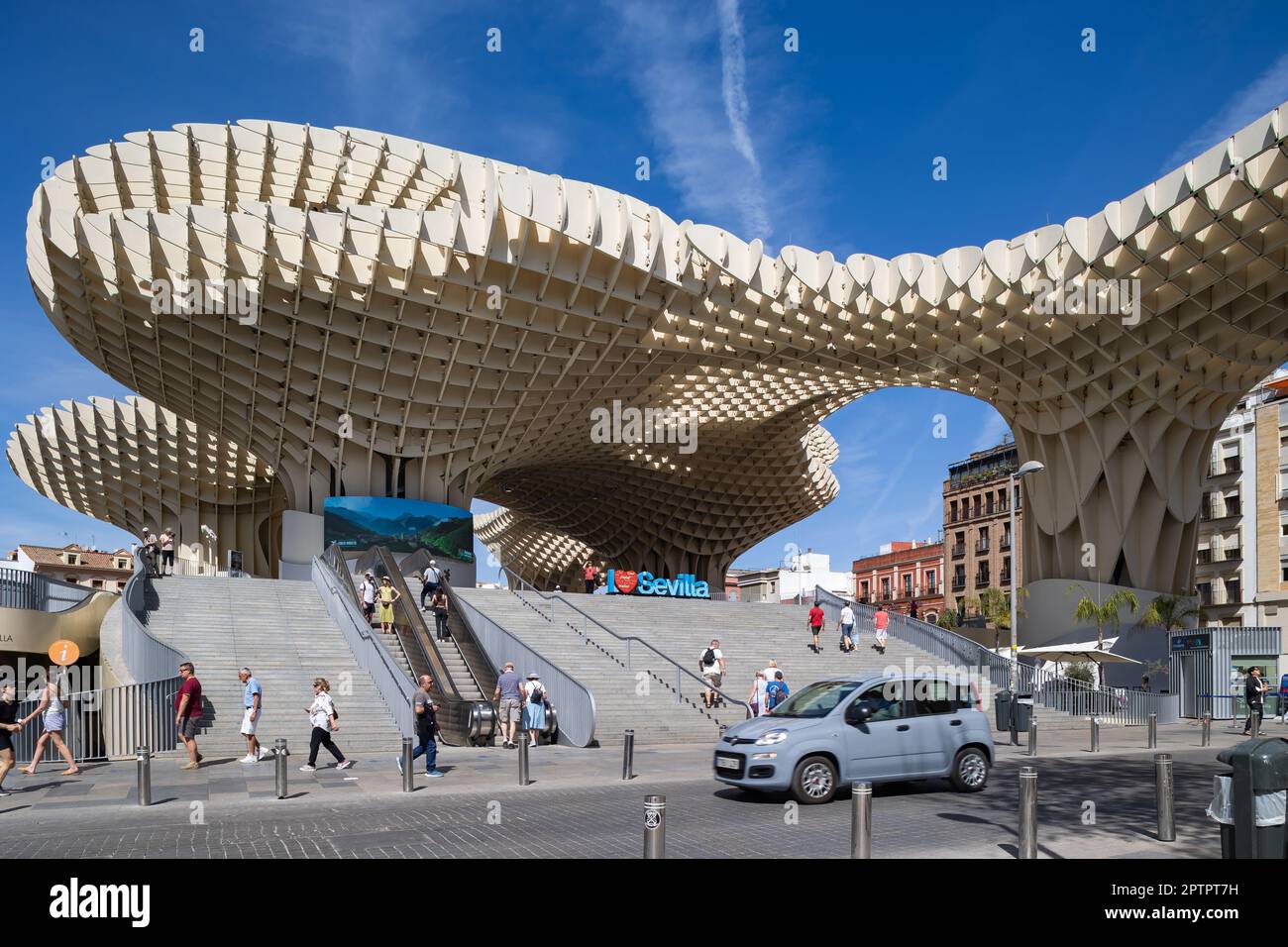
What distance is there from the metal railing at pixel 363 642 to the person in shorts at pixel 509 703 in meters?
1.67

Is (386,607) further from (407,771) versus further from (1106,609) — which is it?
(1106,609)

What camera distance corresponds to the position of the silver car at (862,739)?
13.1 m

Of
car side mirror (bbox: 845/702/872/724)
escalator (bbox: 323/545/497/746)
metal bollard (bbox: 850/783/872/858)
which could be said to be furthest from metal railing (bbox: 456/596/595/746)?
metal bollard (bbox: 850/783/872/858)

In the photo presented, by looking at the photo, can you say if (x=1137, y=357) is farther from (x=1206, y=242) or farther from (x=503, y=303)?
(x=503, y=303)

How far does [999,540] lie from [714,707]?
2507 inches

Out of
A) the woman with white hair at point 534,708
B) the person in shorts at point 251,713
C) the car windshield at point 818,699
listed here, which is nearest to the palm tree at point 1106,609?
the woman with white hair at point 534,708

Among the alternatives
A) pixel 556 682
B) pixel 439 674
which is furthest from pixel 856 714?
pixel 439 674

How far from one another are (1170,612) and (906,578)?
5682cm

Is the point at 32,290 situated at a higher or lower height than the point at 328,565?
higher

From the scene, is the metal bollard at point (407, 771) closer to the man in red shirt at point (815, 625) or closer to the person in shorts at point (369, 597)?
the person in shorts at point (369, 597)

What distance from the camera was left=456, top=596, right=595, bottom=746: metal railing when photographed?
816 inches
